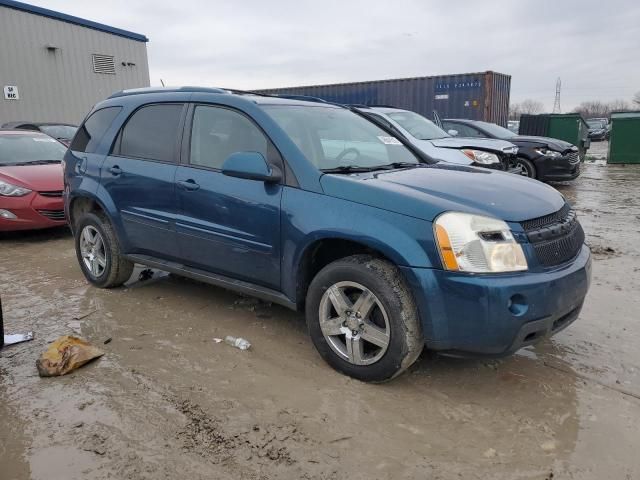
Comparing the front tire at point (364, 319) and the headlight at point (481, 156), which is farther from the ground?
the headlight at point (481, 156)

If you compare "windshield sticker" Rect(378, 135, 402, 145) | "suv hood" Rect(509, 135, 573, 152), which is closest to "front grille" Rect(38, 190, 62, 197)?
"windshield sticker" Rect(378, 135, 402, 145)

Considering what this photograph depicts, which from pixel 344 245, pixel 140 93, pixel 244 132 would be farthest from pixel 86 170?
pixel 344 245

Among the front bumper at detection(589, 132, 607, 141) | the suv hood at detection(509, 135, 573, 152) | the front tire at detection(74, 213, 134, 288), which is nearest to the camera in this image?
the front tire at detection(74, 213, 134, 288)

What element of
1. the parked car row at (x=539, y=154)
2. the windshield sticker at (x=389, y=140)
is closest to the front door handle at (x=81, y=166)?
the windshield sticker at (x=389, y=140)

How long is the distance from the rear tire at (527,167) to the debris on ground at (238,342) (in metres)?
9.02

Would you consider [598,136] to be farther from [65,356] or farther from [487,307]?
[65,356]

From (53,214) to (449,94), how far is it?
13906 mm

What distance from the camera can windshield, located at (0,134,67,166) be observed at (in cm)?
744

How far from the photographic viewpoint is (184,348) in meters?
3.55

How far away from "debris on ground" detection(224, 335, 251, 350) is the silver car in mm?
4626

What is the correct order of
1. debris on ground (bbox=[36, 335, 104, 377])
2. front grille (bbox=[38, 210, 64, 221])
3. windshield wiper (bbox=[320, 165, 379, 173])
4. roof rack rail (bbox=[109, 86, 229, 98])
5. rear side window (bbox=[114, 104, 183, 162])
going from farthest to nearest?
front grille (bbox=[38, 210, 64, 221]) → rear side window (bbox=[114, 104, 183, 162]) → roof rack rail (bbox=[109, 86, 229, 98]) → windshield wiper (bbox=[320, 165, 379, 173]) → debris on ground (bbox=[36, 335, 104, 377])

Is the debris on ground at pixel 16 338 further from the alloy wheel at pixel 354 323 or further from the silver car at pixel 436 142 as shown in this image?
the silver car at pixel 436 142

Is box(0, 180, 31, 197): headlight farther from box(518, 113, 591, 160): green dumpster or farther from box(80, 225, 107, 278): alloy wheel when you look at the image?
box(518, 113, 591, 160): green dumpster

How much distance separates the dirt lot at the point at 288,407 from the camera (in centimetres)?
236
